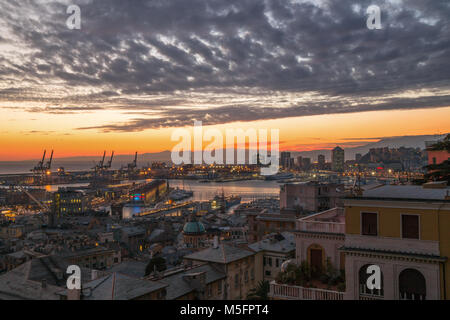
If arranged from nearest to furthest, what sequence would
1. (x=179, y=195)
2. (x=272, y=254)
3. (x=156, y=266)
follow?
(x=272, y=254) → (x=156, y=266) → (x=179, y=195)

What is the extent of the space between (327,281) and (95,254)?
66.6 ft

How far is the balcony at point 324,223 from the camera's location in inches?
308

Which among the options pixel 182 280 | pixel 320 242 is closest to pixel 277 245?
pixel 182 280

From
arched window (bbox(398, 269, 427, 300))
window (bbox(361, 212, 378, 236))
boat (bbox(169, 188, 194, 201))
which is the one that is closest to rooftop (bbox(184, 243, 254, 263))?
window (bbox(361, 212, 378, 236))

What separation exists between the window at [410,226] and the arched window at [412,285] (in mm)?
540

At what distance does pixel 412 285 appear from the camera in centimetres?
588

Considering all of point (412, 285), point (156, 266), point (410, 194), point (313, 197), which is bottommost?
point (156, 266)

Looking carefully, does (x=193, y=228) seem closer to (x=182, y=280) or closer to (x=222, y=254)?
(x=222, y=254)

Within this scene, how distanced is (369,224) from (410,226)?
0.63 meters

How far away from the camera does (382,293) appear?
6152 mm

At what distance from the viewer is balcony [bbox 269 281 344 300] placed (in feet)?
22.1

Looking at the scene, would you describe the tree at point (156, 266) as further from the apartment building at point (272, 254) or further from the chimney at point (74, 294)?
the chimney at point (74, 294)

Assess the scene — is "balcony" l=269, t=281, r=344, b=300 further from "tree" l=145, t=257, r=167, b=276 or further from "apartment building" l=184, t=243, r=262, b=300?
"tree" l=145, t=257, r=167, b=276
